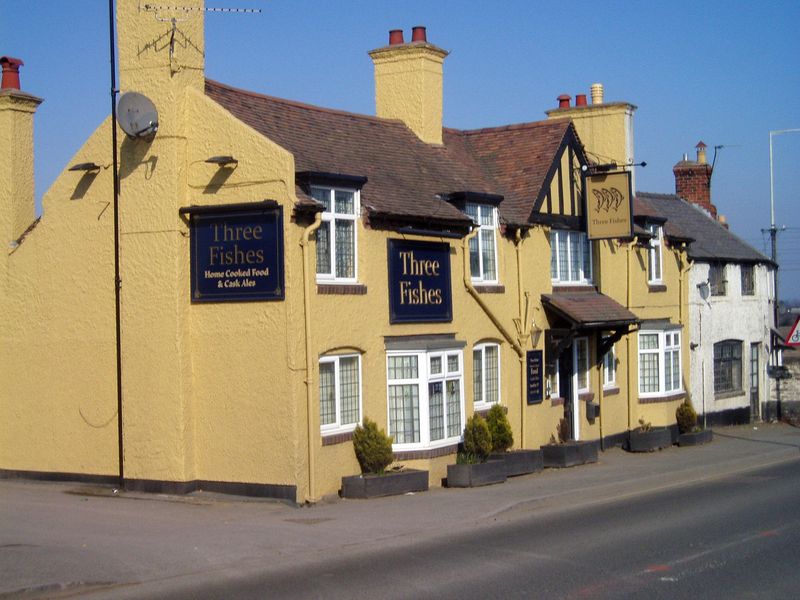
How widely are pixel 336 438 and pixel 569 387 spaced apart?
30.2 ft

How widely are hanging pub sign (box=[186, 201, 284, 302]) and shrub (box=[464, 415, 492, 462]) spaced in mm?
5222

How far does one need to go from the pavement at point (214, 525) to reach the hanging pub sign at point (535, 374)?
1679 millimetres

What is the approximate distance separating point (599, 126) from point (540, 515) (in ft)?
48.0

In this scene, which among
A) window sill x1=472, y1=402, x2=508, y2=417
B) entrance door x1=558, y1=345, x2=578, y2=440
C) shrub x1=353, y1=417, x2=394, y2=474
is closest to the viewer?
shrub x1=353, y1=417, x2=394, y2=474

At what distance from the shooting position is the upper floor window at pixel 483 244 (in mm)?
21594

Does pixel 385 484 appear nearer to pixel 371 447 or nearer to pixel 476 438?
pixel 371 447

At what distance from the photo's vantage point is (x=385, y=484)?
18.0 metres

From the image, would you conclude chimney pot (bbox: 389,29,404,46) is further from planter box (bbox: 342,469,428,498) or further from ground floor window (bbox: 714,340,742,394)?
ground floor window (bbox: 714,340,742,394)

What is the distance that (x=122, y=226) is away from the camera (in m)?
18.1

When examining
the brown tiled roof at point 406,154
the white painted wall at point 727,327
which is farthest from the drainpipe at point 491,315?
the white painted wall at point 727,327

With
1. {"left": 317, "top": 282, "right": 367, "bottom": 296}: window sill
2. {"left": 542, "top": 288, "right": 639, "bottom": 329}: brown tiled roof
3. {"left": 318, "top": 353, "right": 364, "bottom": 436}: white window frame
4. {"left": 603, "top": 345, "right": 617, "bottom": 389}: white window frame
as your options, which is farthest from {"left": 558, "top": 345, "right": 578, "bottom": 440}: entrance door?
{"left": 318, "top": 353, "right": 364, "bottom": 436}: white window frame

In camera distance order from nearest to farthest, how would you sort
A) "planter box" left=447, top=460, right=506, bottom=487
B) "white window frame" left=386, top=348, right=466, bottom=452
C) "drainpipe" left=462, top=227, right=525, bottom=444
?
"white window frame" left=386, top=348, right=466, bottom=452
"planter box" left=447, top=460, right=506, bottom=487
"drainpipe" left=462, top=227, right=525, bottom=444

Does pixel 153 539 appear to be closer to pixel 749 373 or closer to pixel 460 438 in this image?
pixel 460 438

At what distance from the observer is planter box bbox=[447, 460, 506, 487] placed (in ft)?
64.5
